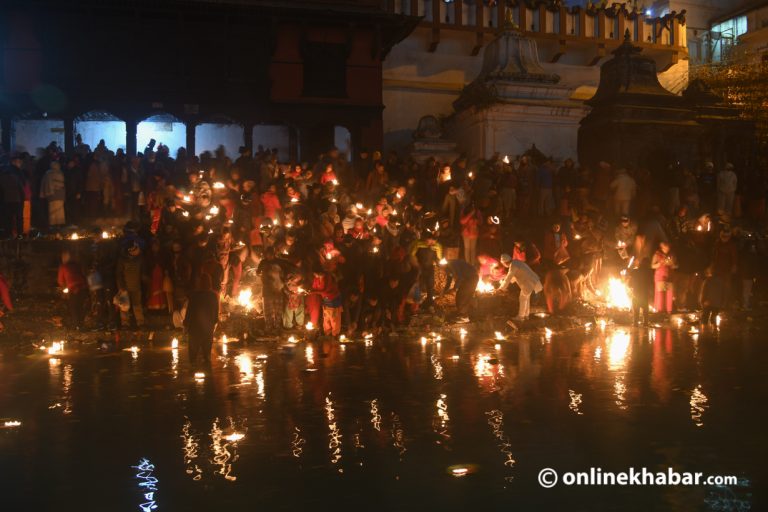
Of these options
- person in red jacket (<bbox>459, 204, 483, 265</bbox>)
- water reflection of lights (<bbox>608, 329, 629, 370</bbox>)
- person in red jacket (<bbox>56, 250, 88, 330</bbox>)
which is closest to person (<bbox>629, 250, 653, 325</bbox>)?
water reflection of lights (<bbox>608, 329, 629, 370</bbox>)

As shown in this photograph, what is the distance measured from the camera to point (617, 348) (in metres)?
13.3

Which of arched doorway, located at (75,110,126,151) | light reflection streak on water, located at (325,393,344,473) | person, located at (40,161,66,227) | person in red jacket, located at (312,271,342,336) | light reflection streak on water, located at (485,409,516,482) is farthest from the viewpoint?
arched doorway, located at (75,110,126,151)

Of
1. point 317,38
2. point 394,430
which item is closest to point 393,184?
point 317,38

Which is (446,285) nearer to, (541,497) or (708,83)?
(541,497)

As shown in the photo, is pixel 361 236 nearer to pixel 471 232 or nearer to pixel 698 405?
pixel 471 232

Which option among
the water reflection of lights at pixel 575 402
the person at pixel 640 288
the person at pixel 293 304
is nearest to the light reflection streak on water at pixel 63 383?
the person at pixel 293 304

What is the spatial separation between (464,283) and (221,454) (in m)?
9.21

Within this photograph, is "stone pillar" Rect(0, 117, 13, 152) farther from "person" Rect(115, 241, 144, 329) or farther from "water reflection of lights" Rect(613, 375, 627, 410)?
"water reflection of lights" Rect(613, 375, 627, 410)

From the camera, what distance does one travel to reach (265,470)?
→ 23.3 feet

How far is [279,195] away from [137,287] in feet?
16.3

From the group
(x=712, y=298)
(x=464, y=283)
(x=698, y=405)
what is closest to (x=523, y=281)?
(x=464, y=283)

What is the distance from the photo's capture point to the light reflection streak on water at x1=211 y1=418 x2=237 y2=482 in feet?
23.1

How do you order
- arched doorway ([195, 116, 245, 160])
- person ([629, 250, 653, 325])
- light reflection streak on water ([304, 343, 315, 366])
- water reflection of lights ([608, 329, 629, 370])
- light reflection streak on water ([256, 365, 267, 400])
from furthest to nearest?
arched doorway ([195, 116, 245, 160]) < person ([629, 250, 653, 325]) < light reflection streak on water ([304, 343, 315, 366]) < water reflection of lights ([608, 329, 629, 370]) < light reflection streak on water ([256, 365, 267, 400])

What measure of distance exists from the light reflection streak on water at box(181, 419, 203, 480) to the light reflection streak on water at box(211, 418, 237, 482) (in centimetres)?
16
